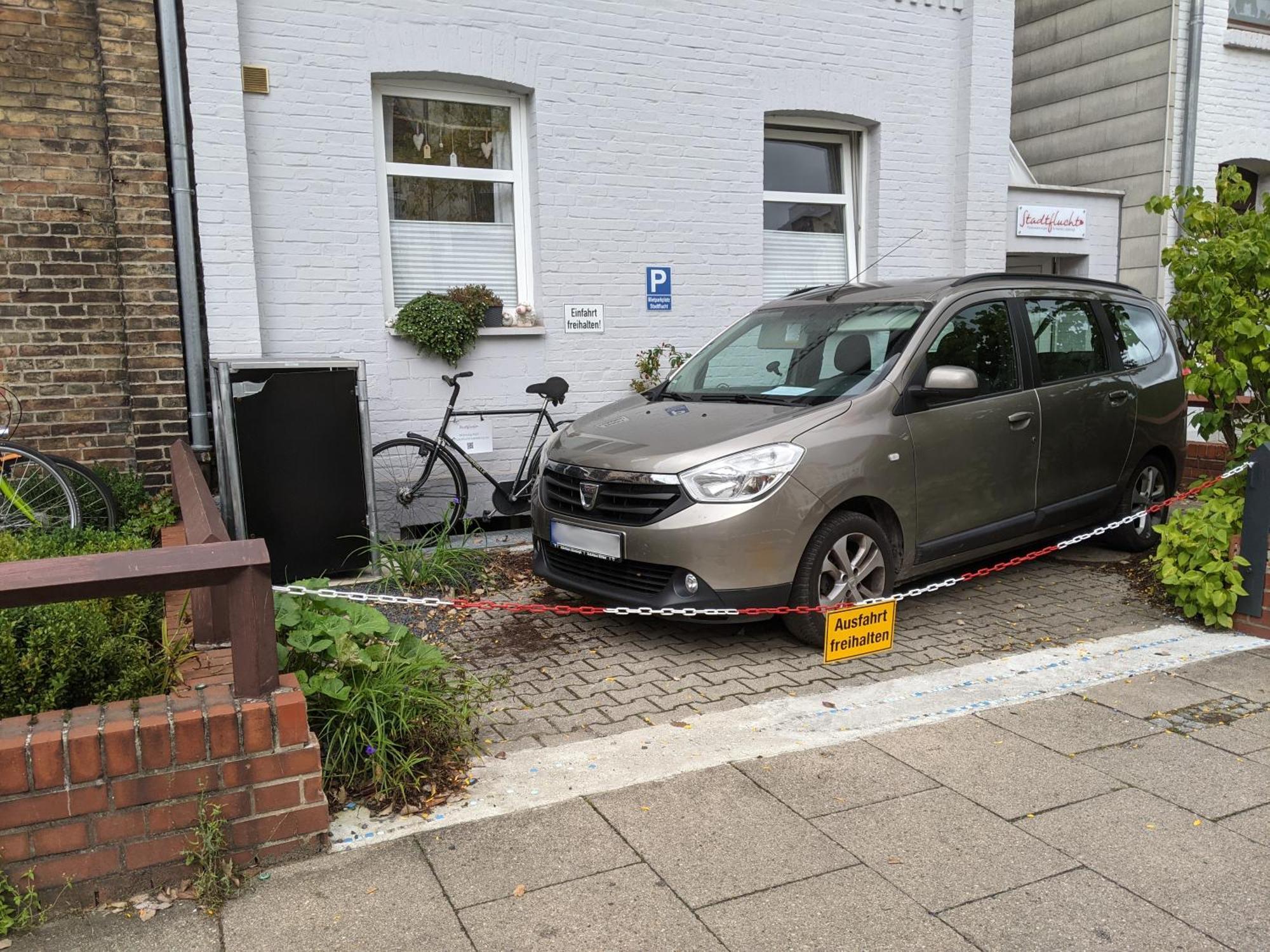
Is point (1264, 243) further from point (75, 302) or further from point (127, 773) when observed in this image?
→ point (75, 302)

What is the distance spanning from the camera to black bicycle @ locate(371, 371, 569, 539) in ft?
24.7

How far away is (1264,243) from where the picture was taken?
5555 millimetres

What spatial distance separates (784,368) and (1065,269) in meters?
7.63

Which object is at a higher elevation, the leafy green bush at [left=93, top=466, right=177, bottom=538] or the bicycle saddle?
the bicycle saddle

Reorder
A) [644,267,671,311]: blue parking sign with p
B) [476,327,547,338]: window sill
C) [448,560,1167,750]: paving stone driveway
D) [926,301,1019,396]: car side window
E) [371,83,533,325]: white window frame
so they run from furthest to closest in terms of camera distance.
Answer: [644,267,671,311]: blue parking sign with p → [476,327,547,338]: window sill → [371,83,533,325]: white window frame → [926,301,1019,396]: car side window → [448,560,1167,750]: paving stone driveway

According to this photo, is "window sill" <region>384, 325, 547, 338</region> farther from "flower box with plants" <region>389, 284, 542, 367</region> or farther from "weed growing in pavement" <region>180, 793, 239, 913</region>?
"weed growing in pavement" <region>180, 793, 239, 913</region>

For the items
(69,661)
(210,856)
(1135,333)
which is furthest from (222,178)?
(1135,333)

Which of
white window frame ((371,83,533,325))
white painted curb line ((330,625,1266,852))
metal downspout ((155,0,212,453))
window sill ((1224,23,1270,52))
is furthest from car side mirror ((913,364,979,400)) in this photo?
window sill ((1224,23,1270,52))

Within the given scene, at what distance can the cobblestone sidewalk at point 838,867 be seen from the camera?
2.79 meters

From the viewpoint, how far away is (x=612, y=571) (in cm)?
515

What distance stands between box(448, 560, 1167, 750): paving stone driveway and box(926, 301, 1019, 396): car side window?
134 centimetres

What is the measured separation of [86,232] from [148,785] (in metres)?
5.42

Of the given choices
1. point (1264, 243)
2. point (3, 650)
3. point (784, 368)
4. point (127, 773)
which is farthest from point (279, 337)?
point (1264, 243)

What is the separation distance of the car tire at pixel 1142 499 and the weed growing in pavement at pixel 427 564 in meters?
4.38
